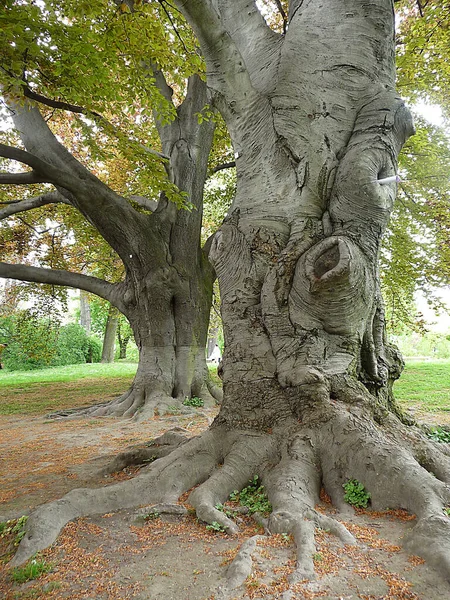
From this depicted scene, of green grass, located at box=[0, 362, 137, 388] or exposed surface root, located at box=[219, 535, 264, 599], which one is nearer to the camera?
exposed surface root, located at box=[219, 535, 264, 599]

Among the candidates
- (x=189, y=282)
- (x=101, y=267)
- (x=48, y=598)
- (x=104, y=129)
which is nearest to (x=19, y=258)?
(x=101, y=267)

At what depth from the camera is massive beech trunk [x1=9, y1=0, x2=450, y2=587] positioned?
110 inches

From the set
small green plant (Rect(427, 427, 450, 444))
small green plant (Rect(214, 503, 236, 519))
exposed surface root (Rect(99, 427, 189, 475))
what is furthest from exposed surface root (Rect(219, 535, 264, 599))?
small green plant (Rect(427, 427, 450, 444))

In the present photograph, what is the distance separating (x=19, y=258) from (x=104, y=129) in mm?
9174

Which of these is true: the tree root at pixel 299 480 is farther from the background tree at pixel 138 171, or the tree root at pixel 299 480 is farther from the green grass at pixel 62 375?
the green grass at pixel 62 375

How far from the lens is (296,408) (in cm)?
318

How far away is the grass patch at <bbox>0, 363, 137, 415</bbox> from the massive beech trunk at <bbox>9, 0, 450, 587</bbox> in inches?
281

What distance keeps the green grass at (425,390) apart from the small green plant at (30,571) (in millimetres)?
6891

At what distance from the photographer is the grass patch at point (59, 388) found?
9.97m

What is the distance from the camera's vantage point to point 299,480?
8.98 feet

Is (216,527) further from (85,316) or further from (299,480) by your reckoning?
(85,316)

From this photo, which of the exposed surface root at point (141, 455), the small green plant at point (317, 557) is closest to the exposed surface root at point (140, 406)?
the exposed surface root at point (141, 455)

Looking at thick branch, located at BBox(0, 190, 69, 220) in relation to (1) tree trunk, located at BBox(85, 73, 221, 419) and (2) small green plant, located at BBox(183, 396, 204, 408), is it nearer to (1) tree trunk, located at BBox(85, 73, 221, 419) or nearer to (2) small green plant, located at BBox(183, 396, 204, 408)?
(1) tree trunk, located at BBox(85, 73, 221, 419)

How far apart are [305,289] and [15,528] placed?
8.76ft
